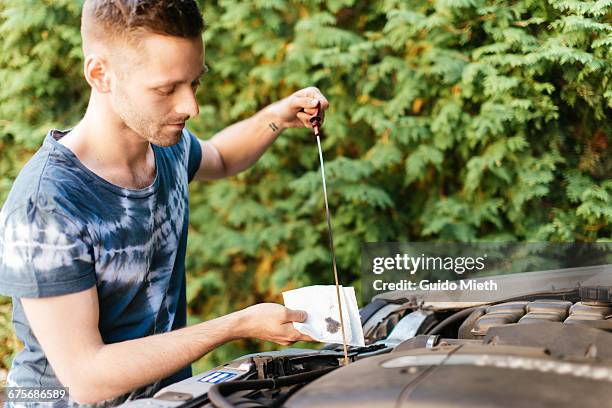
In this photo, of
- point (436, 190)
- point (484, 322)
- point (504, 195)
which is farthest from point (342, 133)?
point (484, 322)

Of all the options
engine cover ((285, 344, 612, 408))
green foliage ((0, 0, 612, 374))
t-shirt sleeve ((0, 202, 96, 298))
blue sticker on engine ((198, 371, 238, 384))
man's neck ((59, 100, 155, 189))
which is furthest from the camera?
green foliage ((0, 0, 612, 374))

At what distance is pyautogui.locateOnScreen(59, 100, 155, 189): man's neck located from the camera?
1.85 m

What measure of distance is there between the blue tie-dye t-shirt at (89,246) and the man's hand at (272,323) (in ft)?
1.11

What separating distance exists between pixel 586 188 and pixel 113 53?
158cm

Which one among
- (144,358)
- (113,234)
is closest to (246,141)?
(113,234)

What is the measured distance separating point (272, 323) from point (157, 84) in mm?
651

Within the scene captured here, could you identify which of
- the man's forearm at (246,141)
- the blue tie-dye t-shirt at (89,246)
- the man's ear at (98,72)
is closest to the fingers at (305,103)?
the man's forearm at (246,141)

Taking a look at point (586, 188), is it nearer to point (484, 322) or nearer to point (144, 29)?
point (484, 322)

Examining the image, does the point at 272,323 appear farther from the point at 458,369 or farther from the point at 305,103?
the point at 305,103

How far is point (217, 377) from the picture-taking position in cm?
155

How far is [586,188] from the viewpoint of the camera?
7.85 feet

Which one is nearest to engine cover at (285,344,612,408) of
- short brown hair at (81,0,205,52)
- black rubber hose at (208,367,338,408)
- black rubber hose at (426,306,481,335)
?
black rubber hose at (208,367,338,408)

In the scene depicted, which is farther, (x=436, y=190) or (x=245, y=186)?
(x=245, y=186)

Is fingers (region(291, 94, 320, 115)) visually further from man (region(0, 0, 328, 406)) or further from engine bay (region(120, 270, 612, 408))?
engine bay (region(120, 270, 612, 408))
